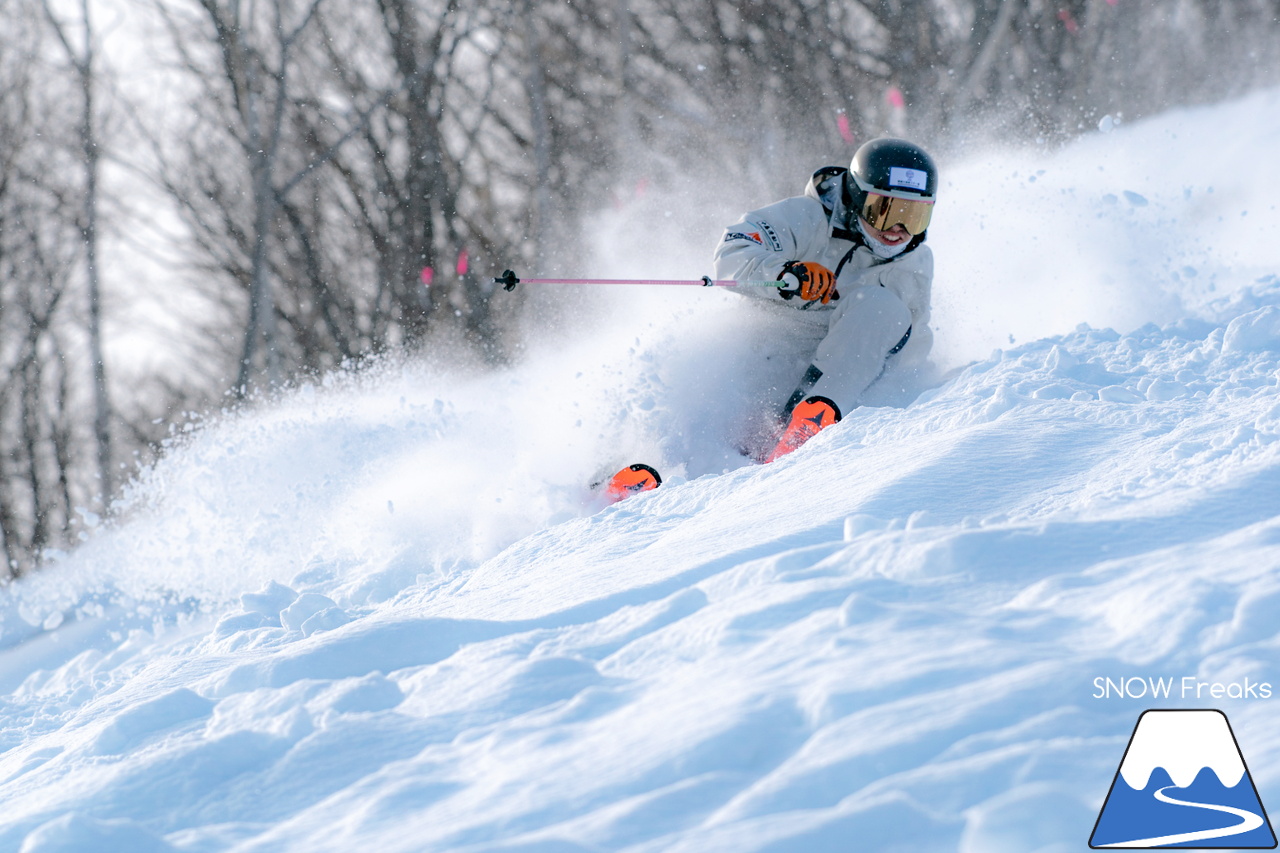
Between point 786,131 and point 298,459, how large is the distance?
42.4 feet

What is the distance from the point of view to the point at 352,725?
6.01 ft

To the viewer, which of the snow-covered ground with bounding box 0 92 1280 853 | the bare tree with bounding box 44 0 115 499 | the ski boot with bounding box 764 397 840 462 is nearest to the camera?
the snow-covered ground with bounding box 0 92 1280 853

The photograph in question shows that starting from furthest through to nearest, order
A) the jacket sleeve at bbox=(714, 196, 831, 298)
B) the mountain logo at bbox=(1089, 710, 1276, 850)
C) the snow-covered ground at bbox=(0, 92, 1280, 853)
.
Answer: the jacket sleeve at bbox=(714, 196, 831, 298), the snow-covered ground at bbox=(0, 92, 1280, 853), the mountain logo at bbox=(1089, 710, 1276, 850)

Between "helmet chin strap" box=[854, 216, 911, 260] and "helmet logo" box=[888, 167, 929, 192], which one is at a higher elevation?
Result: "helmet logo" box=[888, 167, 929, 192]

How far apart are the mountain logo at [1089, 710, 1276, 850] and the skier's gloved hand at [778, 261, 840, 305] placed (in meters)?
2.73

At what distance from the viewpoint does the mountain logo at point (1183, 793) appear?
1.37m

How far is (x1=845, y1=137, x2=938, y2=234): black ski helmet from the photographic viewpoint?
4105 millimetres

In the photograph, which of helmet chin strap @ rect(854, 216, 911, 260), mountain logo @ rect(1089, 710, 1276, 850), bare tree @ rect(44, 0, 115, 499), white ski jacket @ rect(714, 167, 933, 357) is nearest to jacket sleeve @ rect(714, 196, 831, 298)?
white ski jacket @ rect(714, 167, 933, 357)

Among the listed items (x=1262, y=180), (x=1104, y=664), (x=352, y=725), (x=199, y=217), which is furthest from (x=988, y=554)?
(x=199, y=217)

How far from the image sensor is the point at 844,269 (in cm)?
442

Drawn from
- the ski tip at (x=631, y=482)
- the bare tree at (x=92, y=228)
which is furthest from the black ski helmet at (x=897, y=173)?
the bare tree at (x=92, y=228)

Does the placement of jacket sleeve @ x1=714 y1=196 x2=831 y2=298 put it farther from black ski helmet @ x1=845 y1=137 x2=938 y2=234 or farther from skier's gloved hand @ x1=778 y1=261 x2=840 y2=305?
black ski helmet @ x1=845 y1=137 x2=938 y2=234

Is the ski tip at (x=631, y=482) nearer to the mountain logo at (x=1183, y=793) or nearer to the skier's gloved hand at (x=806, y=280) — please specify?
the skier's gloved hand at (x=806, y=280)

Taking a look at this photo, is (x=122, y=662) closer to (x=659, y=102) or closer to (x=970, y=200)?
(x=970, y=200)
